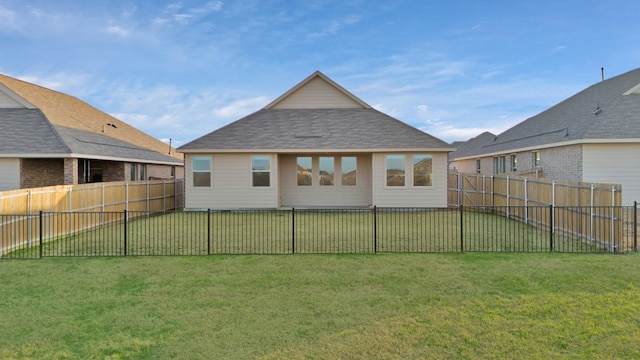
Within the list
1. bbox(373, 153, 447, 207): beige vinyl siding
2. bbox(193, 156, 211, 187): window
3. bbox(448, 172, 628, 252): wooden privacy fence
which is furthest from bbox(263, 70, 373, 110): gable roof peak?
bbox(448, 172, 628, 252): wooden privacy fence

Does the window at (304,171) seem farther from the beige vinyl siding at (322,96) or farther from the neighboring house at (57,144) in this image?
the neighboring house at (57,144)

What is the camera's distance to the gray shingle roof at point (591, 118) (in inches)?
604

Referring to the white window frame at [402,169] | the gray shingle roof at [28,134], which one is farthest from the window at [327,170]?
the gray shingle roof at [28,134]

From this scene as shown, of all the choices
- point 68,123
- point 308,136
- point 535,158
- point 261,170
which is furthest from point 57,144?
point 535,158

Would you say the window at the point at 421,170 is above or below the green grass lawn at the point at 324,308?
above

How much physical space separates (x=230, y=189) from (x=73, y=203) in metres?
6.84

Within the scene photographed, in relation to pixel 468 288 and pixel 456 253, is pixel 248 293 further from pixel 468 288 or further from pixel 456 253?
pixel 456 253

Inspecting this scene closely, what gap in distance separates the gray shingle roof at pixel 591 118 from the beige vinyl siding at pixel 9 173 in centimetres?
2426

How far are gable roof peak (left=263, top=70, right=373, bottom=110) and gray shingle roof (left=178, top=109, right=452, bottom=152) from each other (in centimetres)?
34

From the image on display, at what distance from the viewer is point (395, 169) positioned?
1812 centimetres

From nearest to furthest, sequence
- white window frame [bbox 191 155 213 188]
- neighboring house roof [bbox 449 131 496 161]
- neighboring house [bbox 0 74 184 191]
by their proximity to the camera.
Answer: neighboring house [bbox 0 74 184 191] < white window frame [bbox 191 155 213 188] < neighboring house roof [bbox 449 131 496 161]

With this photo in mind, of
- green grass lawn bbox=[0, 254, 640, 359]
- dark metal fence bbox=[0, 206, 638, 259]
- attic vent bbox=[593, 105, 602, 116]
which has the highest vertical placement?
attic vent bbox=[593, 105, 602, 116]

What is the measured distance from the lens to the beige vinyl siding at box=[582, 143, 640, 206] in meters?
15.1

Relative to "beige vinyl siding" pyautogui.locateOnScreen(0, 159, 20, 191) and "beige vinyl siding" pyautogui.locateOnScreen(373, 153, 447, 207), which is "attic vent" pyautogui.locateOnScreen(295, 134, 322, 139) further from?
"beige vinyl siding" pyautogui.locateOnScreen(0, 159, 20, 191)
